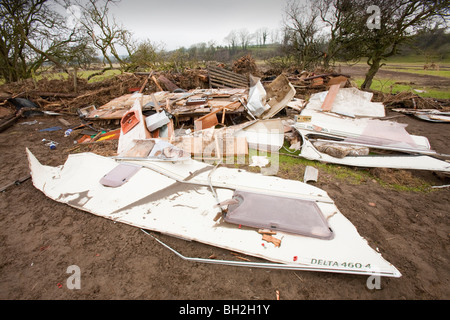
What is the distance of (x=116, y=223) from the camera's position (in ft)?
8.29

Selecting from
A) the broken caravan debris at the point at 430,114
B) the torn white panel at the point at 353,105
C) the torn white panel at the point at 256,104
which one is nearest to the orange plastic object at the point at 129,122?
the torn white panel at the point at 256,104

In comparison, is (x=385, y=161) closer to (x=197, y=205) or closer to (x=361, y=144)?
(x=361, y=144)

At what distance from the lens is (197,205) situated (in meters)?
2.47

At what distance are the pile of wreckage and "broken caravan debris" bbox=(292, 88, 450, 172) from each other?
0.02 meters

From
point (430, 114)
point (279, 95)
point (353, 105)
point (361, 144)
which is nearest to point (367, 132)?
point (361, 144)

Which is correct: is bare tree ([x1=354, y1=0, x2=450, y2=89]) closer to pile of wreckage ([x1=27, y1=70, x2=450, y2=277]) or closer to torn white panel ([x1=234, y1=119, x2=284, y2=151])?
pile of wreckage ([x1=27, y1=70, x2=450, y2=277])

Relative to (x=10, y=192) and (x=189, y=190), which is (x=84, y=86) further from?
(x=189, y=190)

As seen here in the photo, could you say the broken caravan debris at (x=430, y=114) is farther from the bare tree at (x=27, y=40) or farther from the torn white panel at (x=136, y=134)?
the bare tree at (x=27, y=40)

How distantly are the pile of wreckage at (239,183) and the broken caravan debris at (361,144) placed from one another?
2 cm

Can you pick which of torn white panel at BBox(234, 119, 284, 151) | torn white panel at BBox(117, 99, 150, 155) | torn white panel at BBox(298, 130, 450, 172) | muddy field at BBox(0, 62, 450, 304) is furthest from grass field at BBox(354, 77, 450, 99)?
torn white panel at BBox(117, 99, 150, 155)

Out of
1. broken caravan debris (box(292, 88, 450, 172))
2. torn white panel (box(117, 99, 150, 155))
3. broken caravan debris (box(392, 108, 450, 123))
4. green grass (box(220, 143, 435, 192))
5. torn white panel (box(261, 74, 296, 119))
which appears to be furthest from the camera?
torn white panel (box(261, 74, 296, 119))

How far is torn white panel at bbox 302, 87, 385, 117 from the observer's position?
5.89 metres

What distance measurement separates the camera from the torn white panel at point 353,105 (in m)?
5.89

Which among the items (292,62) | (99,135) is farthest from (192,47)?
(99,135)
